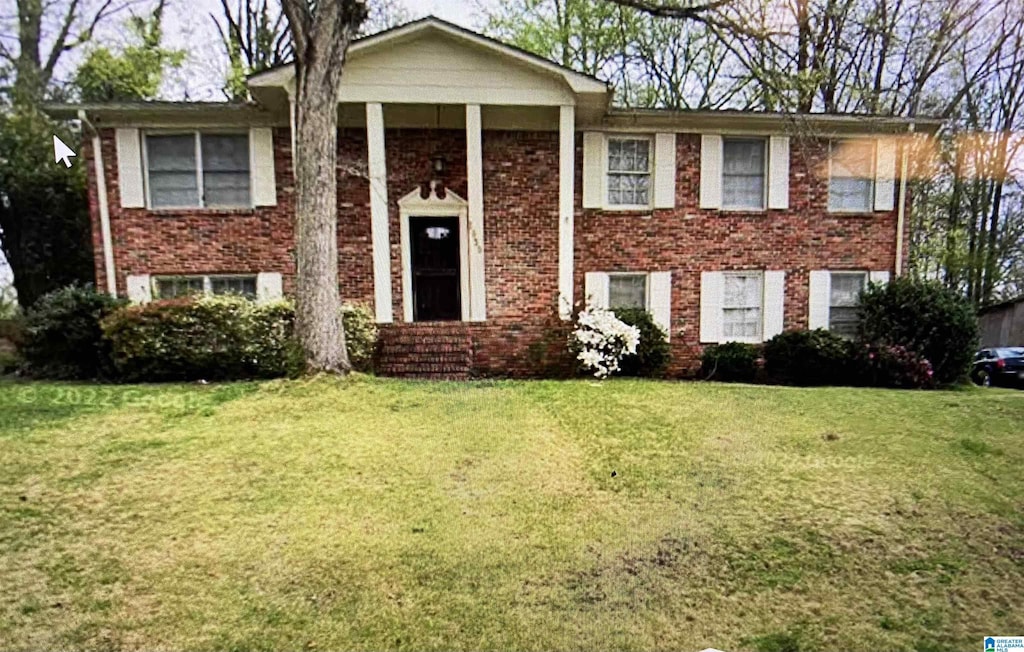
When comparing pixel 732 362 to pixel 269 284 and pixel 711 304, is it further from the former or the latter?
pixel 269 284

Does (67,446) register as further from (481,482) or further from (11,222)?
(11,222)

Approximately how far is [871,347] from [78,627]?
36.9ft

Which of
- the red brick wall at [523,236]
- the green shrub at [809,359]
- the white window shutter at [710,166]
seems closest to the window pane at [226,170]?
the red brick wall at [523,236]

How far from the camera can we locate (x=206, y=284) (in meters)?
9.98

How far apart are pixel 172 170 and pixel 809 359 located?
12.2m

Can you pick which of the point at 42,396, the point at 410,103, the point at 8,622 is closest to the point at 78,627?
the point at 8,622

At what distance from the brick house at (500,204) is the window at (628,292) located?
0.15 feet

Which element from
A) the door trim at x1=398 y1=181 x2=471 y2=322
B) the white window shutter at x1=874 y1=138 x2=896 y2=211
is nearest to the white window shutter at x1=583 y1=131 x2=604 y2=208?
the door trim at x1=398 y1=181 x2=471 y2=322

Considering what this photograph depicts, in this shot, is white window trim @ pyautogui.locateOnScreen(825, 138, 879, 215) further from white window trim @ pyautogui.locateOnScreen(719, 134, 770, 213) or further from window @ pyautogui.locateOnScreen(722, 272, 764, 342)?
window @ pyautogui.locateOnScreen(722, 272, 764, 342)

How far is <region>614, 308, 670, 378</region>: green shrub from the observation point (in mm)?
9109

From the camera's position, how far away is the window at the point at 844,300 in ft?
36.1

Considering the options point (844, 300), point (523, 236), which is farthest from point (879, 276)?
point (523, 236)

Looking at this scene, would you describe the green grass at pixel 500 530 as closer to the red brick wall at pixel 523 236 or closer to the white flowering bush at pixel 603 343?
the white flowering bush at pixel 603 343

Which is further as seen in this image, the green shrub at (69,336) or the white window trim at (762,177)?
the white window trim at (762,177)
